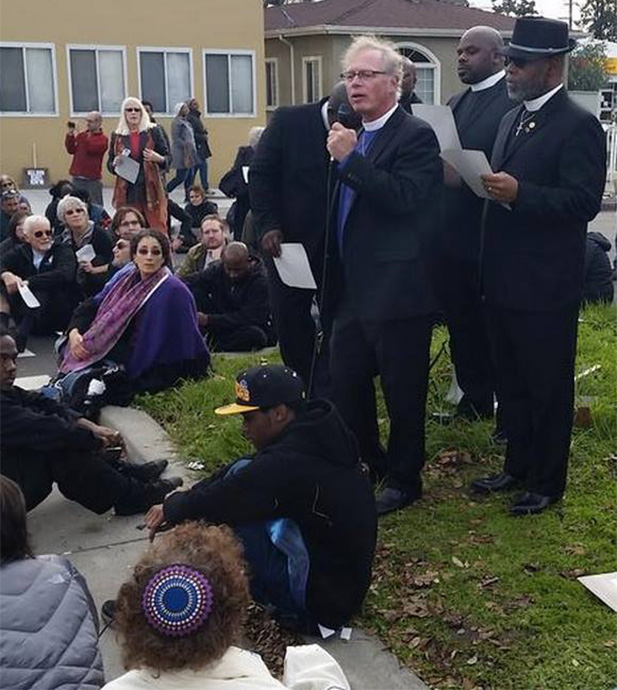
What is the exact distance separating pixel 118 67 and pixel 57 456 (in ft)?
65.5

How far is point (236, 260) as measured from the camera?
7.76 metres

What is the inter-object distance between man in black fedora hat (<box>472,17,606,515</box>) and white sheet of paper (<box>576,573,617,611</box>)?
1.90 ft

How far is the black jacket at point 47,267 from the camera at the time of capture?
8.66 meters

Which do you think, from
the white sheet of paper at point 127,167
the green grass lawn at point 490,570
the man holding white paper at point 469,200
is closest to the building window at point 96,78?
the white sheet of paper at point 127,167

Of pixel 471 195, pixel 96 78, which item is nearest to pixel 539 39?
pixel 471 195

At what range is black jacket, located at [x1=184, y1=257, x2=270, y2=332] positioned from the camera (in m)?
7.78

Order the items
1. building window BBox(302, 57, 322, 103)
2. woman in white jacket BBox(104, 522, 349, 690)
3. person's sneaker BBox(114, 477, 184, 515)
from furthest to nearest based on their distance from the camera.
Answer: building window BBox(302, 57, 322, 103) < person's sneaker BBox(114, 477, 184, 515) < woman in white jacket BBox(104, 522, 349, 690)

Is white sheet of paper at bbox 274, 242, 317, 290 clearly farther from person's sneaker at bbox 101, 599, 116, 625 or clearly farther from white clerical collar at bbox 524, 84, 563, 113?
person's sneaker at bbox 101, 599, 116, 625

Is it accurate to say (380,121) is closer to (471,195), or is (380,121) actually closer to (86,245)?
(471,195)

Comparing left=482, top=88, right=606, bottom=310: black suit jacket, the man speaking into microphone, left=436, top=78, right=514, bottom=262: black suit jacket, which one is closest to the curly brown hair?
the man speaking into microphone

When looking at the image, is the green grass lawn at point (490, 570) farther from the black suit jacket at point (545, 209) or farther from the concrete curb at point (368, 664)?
the black suit jacket at point (545, 209)

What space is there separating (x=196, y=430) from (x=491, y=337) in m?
2.00

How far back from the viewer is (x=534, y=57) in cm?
416

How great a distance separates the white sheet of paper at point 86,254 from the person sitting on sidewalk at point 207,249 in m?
0.76
